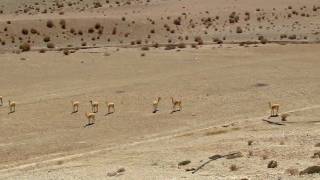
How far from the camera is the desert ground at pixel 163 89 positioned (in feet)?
84.2

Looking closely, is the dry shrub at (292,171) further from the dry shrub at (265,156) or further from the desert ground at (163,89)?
the dry shrub at (265,156)

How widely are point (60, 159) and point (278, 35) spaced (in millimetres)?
40455

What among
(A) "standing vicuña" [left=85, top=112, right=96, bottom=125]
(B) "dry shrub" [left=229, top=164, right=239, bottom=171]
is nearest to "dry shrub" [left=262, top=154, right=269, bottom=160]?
(B) "dry shrub" [left=229, top=164, right=239, bottom=171]

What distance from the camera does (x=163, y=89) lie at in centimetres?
4409

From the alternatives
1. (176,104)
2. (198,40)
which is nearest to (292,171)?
(176,104)

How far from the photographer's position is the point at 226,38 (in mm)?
65938

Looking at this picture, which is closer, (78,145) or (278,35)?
(78,145)

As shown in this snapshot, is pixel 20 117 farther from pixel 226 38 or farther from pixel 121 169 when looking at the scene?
pixel 226 38

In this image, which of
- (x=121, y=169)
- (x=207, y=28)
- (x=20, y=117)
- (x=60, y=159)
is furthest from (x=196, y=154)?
(x=207, y=28)

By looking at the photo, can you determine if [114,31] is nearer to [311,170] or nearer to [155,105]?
[155,105]

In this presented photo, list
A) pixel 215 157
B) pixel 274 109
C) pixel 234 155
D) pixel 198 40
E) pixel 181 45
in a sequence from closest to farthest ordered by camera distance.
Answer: pixel 234 155
pixel 215 157
pixel 274 109
pixel 181 45
pixel 198 40

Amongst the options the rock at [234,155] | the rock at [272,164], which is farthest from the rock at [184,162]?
the rock at [272,164]

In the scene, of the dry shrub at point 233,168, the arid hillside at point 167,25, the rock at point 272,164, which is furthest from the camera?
the arid hillside at point 167,25

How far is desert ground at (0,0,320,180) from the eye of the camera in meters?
25.7
